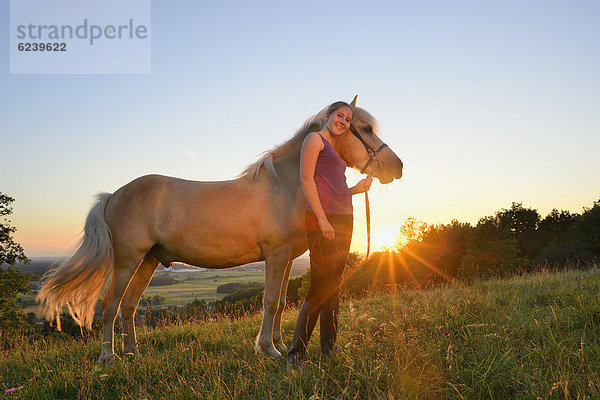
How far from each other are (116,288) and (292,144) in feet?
9.65

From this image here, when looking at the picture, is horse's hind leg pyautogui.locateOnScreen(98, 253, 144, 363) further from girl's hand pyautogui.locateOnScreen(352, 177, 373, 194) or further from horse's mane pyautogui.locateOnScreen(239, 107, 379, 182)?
girl's hand pyautogui.locateOnScreen(352, 177, 373, 194)

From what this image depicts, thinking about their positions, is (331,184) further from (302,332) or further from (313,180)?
(302,332)

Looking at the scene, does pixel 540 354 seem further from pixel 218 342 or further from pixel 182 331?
pixel 182 331

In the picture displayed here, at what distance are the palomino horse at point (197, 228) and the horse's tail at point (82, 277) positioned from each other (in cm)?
1

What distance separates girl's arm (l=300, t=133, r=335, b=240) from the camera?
3238mm

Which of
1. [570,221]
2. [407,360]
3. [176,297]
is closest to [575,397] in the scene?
[407,360]

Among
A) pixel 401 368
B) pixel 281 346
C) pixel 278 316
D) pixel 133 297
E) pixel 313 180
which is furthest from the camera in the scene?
pixel 133 297

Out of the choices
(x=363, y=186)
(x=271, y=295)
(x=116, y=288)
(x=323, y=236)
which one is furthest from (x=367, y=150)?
(x=116, y=288)

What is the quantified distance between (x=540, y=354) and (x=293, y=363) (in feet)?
6.86

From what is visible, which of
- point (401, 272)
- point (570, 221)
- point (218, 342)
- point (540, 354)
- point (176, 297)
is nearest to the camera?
point (540, 354)

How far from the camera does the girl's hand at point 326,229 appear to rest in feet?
10.6

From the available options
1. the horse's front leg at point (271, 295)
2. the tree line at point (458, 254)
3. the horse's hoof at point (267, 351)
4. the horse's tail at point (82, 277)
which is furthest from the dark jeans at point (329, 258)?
the tree line at point (458, 254)

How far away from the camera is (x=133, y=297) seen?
4.99 meters

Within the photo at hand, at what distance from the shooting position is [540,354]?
2.99 m
